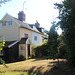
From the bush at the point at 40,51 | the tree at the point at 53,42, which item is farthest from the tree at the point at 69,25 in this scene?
the bush at the point at 40,51

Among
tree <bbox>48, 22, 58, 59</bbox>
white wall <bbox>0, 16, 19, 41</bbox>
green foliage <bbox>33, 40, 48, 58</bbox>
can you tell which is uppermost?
white wall <bbox>0, 16, 19, 41</bbox>

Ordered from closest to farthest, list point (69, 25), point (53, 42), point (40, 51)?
point (69, 25) → point (53, 42) → point (40, 51)

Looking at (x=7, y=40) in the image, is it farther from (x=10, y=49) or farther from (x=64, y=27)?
(x=64, y=27)

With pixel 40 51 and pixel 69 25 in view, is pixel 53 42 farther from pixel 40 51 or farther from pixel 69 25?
pixel 40 51

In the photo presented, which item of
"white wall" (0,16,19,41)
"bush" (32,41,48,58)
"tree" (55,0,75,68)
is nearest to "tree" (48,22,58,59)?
"tree" (55,0,75,68)

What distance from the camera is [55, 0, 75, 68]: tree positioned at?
7245 mm

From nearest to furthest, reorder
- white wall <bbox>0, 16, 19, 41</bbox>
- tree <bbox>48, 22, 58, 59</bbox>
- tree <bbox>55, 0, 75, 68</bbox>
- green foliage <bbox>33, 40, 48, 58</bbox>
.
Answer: tree <bbox>55, 0, 75, 68</bbox> → tree <bbox>48, 22, 58, 59</bbox> → white wall <bbox>0, 16, 19, 41</bbox> → green foliage <bbox>33, 40, 48, 58</bbox>

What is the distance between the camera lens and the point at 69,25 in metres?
7.70

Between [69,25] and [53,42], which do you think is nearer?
[69,25]

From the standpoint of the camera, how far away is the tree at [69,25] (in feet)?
23.8

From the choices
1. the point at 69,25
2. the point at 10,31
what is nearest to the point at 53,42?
the point at 69,25

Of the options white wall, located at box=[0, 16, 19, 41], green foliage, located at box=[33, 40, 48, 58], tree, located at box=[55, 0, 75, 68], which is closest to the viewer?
tree, located at box=[55, 0, 75, 68]

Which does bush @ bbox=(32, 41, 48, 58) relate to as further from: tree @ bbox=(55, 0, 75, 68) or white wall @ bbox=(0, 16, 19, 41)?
tree @ bbox=(55, 0, 75, 68)

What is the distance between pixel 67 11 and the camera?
26.7ft
